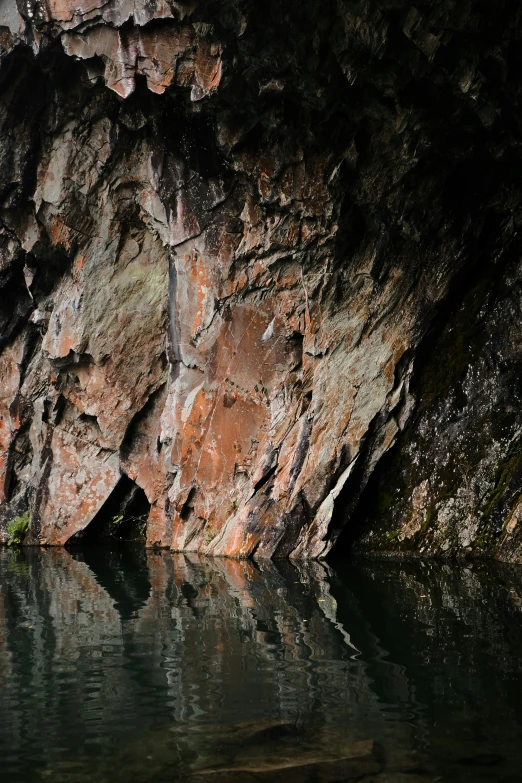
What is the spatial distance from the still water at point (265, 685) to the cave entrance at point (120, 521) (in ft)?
36.5

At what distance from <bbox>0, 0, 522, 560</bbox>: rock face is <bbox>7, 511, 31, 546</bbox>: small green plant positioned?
172 inches

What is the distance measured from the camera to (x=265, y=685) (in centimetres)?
585

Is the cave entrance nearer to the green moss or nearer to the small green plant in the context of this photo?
the small green plant

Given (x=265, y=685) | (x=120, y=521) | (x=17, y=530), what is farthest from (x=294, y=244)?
(x=17, y=530)

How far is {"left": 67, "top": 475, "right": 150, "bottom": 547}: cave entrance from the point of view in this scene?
22.2m

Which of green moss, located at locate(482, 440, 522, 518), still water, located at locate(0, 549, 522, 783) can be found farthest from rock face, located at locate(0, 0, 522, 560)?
still water, located at locate(0, 549, 522, 783)

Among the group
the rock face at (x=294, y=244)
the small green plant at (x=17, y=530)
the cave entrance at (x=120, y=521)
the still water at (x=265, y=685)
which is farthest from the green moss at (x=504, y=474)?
the small green plant at (x=17, y=530)

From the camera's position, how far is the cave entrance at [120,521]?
22.2 m

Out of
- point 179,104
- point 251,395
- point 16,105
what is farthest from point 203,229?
point 16,105

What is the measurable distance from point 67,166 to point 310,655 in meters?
16.6

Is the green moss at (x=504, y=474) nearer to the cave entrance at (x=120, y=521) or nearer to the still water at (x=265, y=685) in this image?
the still water at (x=265, y=685)

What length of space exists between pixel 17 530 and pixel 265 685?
60.7ft

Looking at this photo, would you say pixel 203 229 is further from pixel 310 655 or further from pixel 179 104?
pixel 310 655

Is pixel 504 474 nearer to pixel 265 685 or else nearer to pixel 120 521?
pixel 265 685
